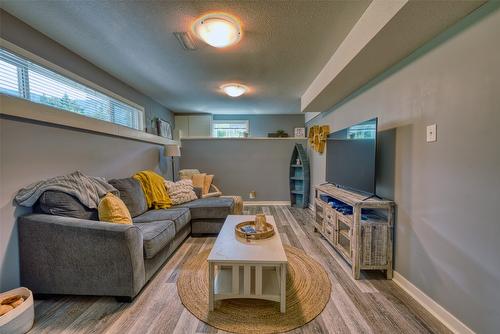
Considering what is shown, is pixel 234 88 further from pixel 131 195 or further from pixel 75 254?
pixel 75 254

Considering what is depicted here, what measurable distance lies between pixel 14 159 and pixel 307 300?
2.53 metres

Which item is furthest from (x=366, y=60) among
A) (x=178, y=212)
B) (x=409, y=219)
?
(x=178, y=212)

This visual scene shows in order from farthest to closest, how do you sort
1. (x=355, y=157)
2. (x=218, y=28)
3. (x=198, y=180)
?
(x=198, y=180), (x=355, y=157), (x=218, y=28)

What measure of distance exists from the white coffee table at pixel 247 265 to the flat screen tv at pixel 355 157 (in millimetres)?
1171

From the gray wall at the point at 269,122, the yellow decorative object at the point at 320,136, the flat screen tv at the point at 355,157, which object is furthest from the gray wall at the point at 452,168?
the gray wall at the point at 269,122

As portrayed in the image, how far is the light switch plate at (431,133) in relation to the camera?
1566mm

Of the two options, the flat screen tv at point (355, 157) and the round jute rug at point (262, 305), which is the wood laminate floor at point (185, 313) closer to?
the round jute rug at point (262, 305)

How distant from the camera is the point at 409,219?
183cm

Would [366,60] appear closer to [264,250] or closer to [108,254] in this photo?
[264,250]

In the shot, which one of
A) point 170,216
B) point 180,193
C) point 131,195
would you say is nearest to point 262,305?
point 170,216

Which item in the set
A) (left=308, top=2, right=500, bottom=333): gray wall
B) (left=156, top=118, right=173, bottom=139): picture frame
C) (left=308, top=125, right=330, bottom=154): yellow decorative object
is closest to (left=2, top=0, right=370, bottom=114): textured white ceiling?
(left=308, top=2, right=500, bottom=333): gray wall

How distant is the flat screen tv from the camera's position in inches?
82.6

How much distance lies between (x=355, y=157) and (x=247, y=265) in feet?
5.65

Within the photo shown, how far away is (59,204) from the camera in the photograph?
5.68ft
